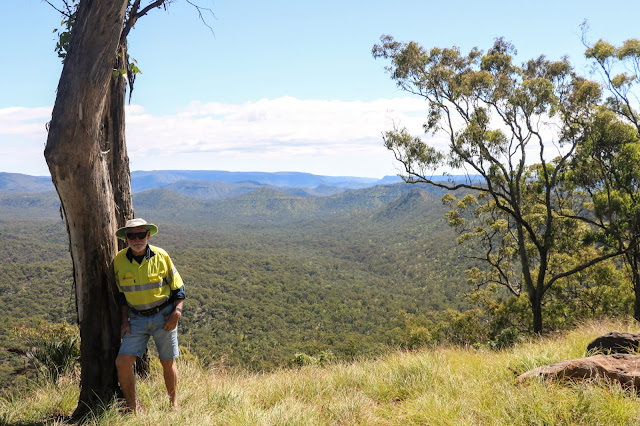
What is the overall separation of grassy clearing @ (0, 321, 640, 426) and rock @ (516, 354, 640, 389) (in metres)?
0.12

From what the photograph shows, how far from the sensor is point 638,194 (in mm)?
11531

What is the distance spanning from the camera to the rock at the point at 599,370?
3.09 m

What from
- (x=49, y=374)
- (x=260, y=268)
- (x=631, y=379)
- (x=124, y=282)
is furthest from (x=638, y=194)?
(x=260, y=268)

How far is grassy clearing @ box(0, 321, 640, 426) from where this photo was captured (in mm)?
2773

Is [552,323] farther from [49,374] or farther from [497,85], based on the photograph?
[49,374]

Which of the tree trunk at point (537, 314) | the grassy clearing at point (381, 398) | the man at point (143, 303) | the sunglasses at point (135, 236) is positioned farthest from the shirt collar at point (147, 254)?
the tree trunk at point (537, 314)

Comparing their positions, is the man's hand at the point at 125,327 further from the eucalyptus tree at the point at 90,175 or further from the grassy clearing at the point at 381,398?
the grassy clearing at the point at 381,398

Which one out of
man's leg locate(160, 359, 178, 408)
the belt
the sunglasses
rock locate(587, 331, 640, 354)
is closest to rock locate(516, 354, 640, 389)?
rock locate(587, 331, 640, 354)

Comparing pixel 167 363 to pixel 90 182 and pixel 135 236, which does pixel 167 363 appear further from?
pixel 90 182

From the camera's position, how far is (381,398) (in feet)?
12.5

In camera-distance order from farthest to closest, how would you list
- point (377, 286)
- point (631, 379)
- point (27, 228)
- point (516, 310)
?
point (27, 228)
point (377, 286)
point (516, 310)
point (631, 379)

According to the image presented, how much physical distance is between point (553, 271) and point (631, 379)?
1573cm

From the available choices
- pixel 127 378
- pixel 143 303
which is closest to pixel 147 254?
pixel 143 303

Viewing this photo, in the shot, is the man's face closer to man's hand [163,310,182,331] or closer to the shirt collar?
the shirt collar
